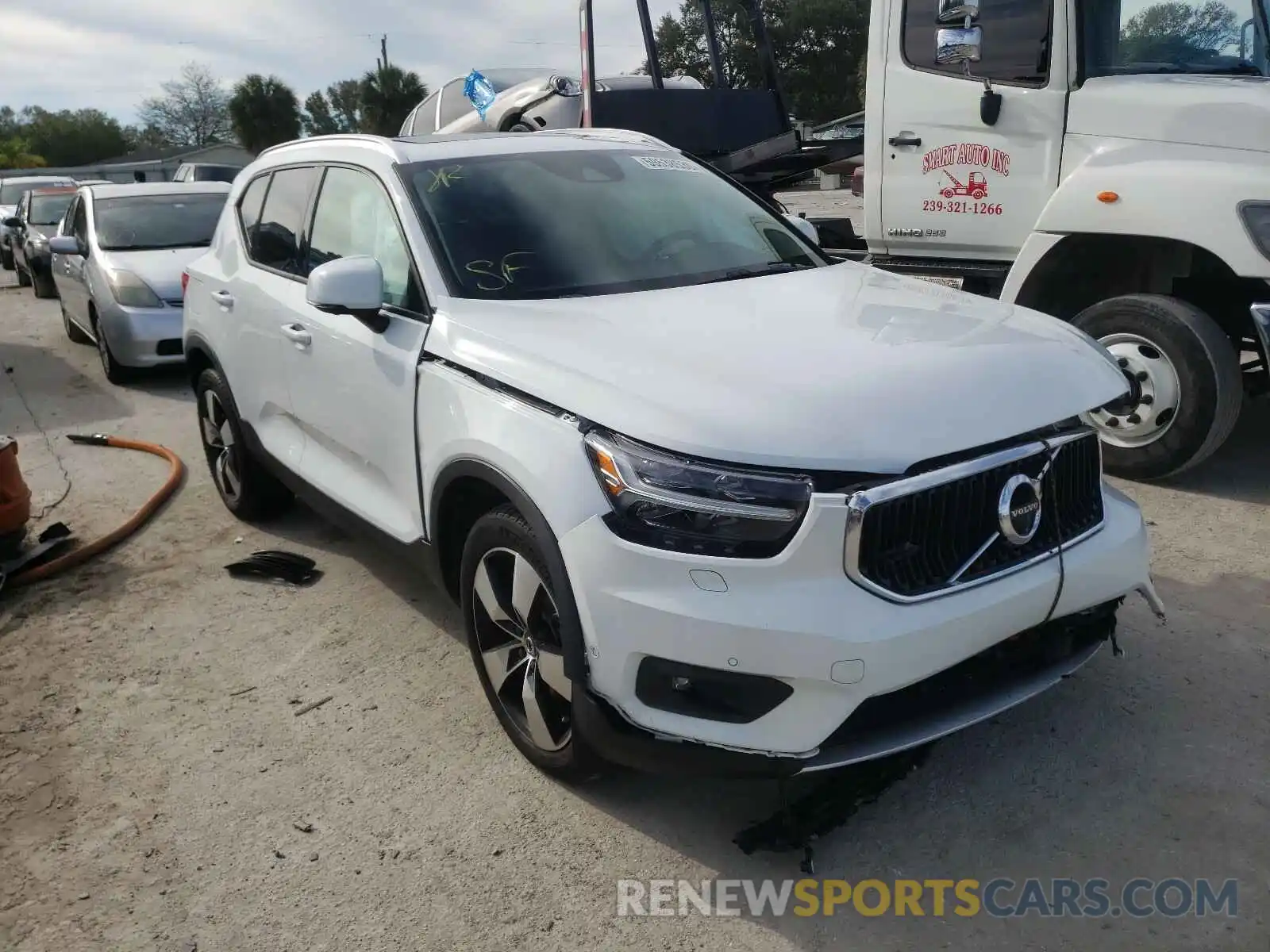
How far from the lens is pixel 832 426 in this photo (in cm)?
243

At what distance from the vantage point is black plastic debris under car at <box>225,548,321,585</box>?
474 centimetres

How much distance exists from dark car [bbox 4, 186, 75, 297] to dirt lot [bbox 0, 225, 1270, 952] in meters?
13.6

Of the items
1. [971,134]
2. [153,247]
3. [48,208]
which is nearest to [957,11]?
[971,134]

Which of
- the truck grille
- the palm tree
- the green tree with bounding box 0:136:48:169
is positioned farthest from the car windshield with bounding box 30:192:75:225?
the green tree with bounding box 0:136:48:169

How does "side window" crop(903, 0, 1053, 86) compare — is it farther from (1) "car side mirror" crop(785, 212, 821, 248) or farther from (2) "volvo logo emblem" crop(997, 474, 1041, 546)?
(2) "volvo logo emblem" crop(997, 474, 1041, 546)

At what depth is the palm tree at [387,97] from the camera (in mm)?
53531

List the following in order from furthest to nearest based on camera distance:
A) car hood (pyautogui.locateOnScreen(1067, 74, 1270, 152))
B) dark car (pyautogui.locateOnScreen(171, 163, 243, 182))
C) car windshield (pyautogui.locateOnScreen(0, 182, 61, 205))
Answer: car windshield (pyautogui.locateOnScreen(0, 182, 61, 205)) < dark car (pyautogui.locateOnScreen(171, 163, 243, 182)) < car hood (pyautogui.locateOnScreen(1067, 74, 1270, 152))

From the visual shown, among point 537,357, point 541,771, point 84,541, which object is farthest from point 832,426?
point 84,541

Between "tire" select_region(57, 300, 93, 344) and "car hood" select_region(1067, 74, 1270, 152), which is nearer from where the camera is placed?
"car hood" select_region(1067, 74, 1270, 152)

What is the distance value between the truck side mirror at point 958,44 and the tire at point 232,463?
3708 millimetres

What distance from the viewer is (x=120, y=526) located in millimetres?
5457

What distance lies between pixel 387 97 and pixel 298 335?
5417 centimetres

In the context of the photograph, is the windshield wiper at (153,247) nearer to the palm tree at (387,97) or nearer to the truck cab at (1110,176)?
the truck cab at (1110,176)

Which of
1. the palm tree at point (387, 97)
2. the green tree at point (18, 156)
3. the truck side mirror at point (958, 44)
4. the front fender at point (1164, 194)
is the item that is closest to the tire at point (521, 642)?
the truck side mirror at point (958, 44)
